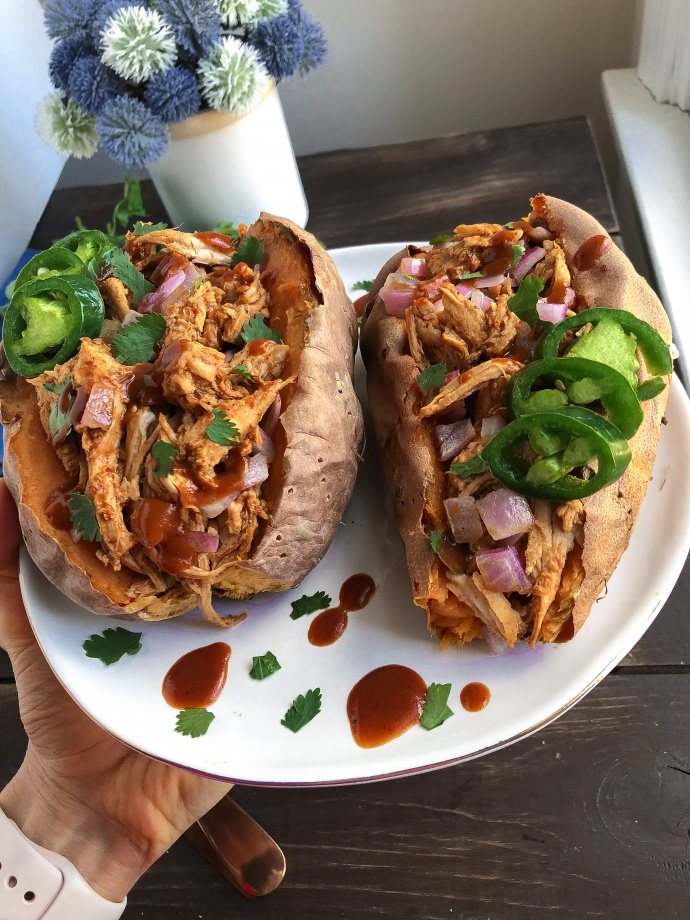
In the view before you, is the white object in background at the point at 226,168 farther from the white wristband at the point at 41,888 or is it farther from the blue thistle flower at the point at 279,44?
the white wristband at the point at 41,888

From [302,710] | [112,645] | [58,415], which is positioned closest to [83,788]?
[112,645]

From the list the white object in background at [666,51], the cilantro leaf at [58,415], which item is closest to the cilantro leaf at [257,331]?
the cilantro leaf at [58,415]

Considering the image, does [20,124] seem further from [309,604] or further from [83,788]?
[83,788]

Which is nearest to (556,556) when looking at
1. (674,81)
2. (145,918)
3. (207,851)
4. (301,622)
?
(301,622)

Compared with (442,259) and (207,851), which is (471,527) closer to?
(442,259)

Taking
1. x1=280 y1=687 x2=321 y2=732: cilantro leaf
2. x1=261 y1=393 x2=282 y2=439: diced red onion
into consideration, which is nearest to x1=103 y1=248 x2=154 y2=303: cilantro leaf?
x1=261 y1=393 x2=282 y2=439: diced red onion

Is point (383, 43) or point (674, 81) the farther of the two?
point (383, 43)
